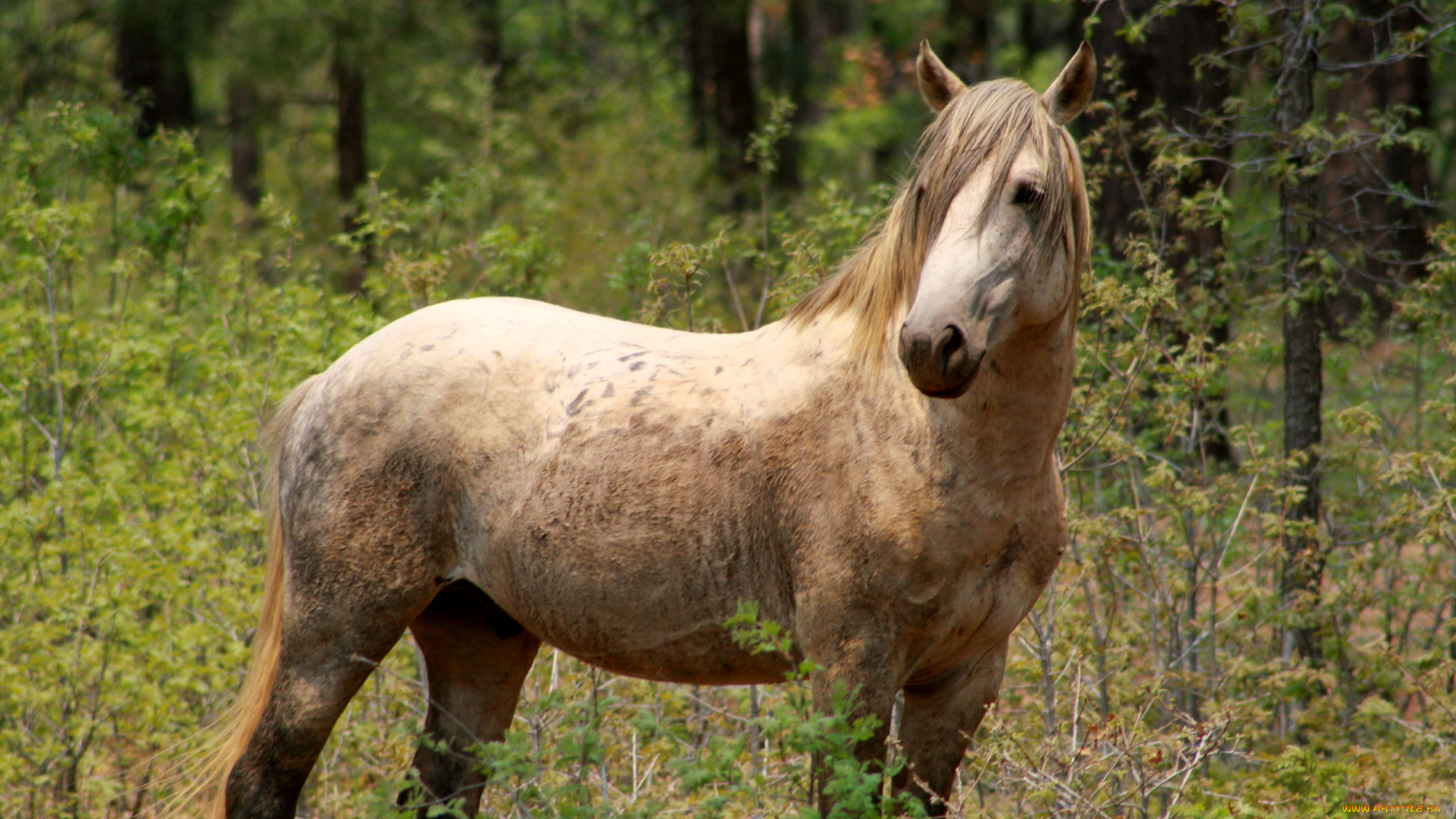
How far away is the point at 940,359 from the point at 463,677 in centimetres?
198

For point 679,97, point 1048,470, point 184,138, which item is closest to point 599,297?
point 184,138

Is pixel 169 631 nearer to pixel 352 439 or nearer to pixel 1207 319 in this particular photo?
pixel 352 439

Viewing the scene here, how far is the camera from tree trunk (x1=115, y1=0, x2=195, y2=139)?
10617 millimetres

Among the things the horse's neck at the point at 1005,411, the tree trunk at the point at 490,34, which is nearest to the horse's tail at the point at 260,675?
the horse's neck at the point at 1005,411

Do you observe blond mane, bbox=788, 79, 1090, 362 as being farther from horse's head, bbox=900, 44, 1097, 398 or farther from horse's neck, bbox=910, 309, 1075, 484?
horse's neck, bbox=910, 309, 1075, 484

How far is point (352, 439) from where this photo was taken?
3371mm

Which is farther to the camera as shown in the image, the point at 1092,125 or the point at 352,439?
the point at 1092,125

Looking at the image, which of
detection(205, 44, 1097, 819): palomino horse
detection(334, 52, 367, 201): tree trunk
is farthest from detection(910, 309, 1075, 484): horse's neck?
detection(334, 52, 367, 201): tree trunk

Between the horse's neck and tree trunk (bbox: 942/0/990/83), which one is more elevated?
tree trunk (bbox: 942/0/990/83)

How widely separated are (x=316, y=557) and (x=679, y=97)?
46.8 feet

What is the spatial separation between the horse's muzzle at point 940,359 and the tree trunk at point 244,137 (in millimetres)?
5952

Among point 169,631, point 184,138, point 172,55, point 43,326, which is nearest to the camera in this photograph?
point 169,631

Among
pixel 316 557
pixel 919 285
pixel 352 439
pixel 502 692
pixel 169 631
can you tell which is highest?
pixel 919 285

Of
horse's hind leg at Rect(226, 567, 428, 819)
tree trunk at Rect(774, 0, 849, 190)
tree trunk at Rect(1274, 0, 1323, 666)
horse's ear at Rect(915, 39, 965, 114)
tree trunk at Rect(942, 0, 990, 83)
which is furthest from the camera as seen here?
tree trunk at Rect(774, 0, 849, 190)
